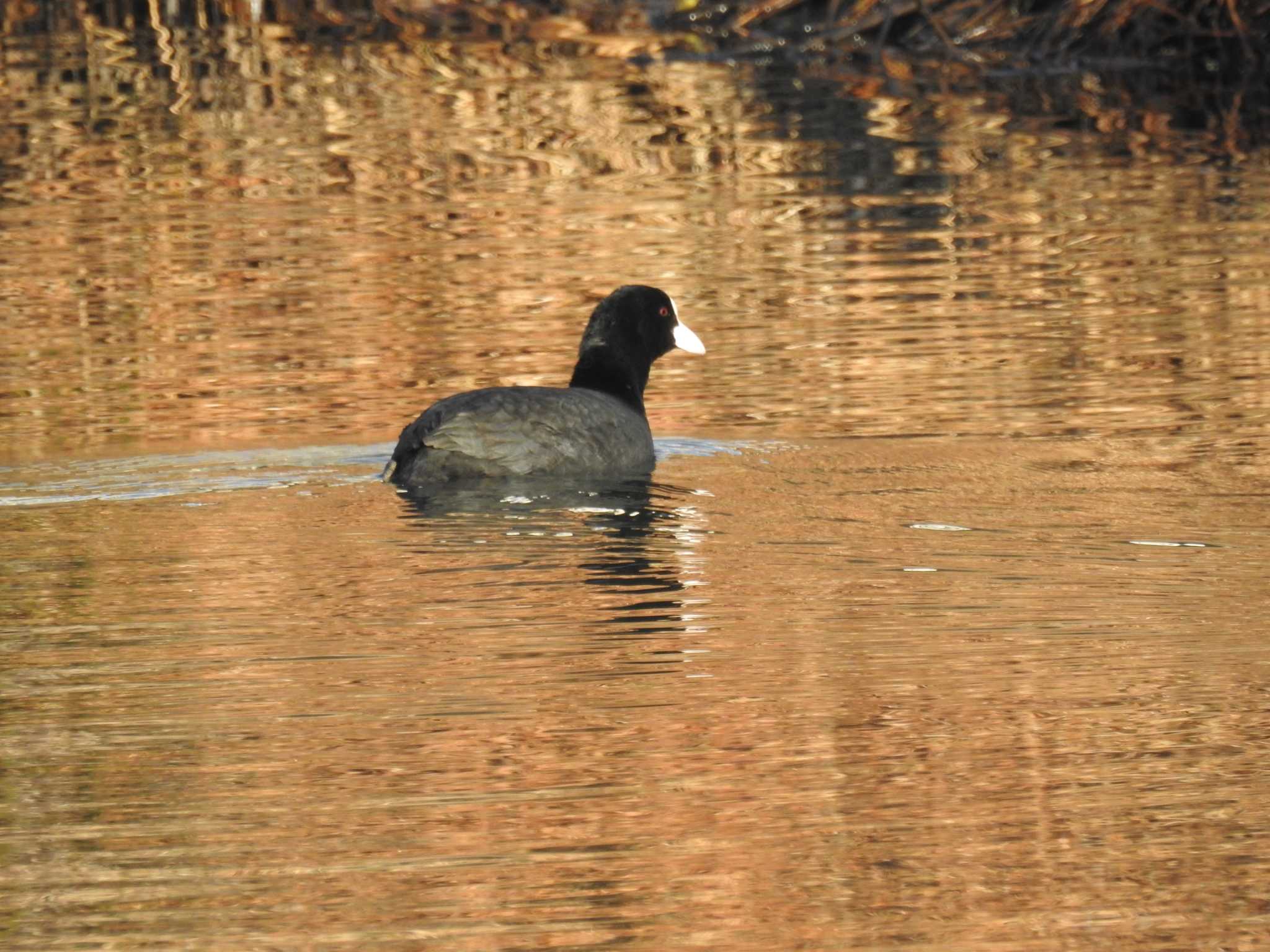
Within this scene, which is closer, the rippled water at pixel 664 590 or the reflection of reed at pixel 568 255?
the rippled water at pixel 664 590

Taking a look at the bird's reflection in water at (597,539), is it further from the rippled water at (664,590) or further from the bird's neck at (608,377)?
the bird's neck at (608,377)

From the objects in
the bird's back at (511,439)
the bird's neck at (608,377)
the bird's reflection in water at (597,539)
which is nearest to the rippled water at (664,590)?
the bird's reflection in water at (597,539)

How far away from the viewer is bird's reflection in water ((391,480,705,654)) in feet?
21.4

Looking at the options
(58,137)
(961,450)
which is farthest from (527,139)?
(961,450)

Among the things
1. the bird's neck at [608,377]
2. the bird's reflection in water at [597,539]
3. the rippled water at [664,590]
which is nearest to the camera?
the rippled water at [664,590]

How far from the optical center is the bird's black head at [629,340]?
32.4 feet

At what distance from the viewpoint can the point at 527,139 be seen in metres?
18.8

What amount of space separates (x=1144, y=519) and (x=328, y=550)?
95.6 inches

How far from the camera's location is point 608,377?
32.3 feet

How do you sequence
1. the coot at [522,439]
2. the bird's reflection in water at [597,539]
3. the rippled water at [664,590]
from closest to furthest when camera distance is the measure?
the rippled water at [664,590]
the bird's reflection in water at [597,539]
the coot at [522,439]

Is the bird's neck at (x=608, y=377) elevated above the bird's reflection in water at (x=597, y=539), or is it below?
above

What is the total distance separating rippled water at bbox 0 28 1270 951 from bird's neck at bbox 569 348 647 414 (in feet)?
1.03

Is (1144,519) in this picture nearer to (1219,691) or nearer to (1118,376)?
(1219,691)

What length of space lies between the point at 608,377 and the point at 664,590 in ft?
10.6
